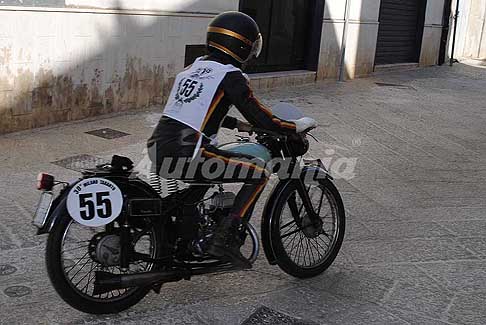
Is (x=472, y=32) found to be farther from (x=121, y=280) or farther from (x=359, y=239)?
(x=121, y=280)

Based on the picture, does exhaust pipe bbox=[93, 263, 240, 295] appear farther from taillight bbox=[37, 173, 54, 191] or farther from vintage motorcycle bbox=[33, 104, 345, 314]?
taillight bbox=[37, 173, 54, 191]

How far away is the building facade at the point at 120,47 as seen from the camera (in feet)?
24.9

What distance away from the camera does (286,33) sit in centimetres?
1278

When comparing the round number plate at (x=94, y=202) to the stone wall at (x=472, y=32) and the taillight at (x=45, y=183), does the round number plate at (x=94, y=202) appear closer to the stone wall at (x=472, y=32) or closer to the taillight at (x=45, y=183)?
the taillight at (x=45, y=183)

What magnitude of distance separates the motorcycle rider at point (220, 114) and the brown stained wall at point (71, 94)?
405cm

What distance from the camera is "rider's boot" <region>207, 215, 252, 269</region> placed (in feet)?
13.3

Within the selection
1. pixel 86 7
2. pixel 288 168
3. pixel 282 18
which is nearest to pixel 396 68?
pixel 282 18

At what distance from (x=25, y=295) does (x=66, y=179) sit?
7.60 ft

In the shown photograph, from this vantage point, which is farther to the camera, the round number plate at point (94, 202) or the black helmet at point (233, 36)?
the black helmet at point (233, 36)

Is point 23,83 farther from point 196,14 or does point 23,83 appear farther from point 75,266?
point 75,266

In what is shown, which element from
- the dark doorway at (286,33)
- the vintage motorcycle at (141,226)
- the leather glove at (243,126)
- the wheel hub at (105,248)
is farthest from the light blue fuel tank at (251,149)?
the dark doorway at (286,33)

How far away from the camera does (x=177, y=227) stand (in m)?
4.01

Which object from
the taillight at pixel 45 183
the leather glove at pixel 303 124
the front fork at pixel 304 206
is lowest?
the front fork at pixel 304 206

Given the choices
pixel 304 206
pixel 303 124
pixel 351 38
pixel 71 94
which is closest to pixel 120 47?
pixel 71 94
